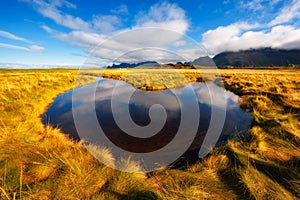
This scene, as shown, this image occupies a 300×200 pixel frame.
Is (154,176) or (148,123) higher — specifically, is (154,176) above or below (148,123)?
above

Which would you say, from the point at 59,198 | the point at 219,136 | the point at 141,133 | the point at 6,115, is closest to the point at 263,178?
the point at 219,136

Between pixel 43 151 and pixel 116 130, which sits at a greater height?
pixel 43 151

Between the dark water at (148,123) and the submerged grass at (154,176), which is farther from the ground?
the submerged grass at (154,176)

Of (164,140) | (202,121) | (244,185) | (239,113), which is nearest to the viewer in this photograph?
(244,185)

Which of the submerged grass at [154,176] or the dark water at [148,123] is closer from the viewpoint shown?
the submerged grass at [154,176]

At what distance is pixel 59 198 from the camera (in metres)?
2.76

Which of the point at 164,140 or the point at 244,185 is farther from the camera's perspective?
the point at 164,140

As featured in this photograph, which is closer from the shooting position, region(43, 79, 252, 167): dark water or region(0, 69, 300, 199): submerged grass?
region(0, 69, 300, 199): submerged grass

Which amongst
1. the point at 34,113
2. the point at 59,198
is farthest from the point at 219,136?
the point at 34,113

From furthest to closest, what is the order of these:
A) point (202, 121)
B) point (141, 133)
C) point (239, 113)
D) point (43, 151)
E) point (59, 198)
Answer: point (239, 113) < point (202, 121) < point (141, 133) < point (43, 151) < point (59, 198)

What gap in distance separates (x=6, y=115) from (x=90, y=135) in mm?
4003

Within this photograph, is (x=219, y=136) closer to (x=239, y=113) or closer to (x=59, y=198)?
(x=239, y=113)

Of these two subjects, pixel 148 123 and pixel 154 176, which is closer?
pixel 154 176

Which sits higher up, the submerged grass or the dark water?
the submerged grass
